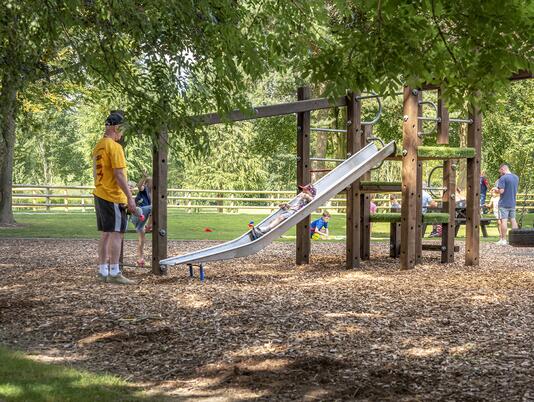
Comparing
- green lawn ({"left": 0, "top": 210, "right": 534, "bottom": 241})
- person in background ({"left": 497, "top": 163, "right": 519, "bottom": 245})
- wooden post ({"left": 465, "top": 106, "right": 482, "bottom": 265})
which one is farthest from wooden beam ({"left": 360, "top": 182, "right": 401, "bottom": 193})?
green lawn ({"left": 0, "top": 210, "right": 534, "bottom": 241})

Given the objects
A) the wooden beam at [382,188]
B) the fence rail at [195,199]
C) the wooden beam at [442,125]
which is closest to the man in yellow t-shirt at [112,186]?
the wooden beam at [382,188]

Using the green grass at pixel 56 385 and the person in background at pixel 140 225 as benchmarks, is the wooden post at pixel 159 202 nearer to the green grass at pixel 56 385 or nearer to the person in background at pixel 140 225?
the person in background at pixel 140 225

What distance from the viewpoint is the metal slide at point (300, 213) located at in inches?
381

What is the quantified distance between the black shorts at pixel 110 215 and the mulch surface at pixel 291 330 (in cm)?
68

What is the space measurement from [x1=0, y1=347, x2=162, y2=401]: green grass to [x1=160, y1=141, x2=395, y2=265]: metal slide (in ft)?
14.4

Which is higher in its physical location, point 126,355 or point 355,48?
point 355,48

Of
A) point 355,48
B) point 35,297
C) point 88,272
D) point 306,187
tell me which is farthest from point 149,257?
point 355,48

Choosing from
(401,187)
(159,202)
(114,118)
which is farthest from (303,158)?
(114,118)

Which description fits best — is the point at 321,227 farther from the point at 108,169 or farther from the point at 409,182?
the point at 108,169

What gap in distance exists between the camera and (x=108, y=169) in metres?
9.16

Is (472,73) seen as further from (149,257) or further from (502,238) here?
(502,238)

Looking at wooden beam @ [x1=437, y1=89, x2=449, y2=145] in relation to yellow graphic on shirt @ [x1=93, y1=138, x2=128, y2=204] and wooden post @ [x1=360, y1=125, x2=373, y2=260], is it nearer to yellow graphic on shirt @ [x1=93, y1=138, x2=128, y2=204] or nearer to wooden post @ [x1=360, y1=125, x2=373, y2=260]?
wooden post @ [x1=360, y1=125, x2=373, y2=260]

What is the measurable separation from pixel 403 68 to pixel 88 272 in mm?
6462

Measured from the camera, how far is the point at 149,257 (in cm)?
1363
